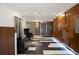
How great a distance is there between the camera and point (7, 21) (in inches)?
346

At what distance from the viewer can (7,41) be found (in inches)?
284

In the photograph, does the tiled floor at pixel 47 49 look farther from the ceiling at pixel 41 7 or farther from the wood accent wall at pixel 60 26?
the ceiling at pixel 41 7

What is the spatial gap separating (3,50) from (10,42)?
0.44 meters

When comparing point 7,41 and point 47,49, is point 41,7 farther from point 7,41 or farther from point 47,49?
point 7,41

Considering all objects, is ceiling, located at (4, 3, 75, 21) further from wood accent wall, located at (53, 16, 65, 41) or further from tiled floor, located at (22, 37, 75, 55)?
tiled floor, located at (22, 37, 75, 55)

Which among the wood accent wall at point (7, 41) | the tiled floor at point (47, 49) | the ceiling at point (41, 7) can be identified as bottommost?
the tiled floor at point (47, 49)

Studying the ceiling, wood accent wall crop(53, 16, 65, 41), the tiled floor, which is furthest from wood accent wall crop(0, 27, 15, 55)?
wood accent wall crop(53, 16, 65, 41)

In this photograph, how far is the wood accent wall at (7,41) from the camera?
280 inches

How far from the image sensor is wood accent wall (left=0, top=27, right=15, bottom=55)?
7.12 meters

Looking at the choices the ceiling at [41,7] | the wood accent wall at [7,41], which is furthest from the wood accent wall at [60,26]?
the wood accent wall at [7,41]

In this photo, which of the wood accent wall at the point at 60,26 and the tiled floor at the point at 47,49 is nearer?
the tiled floor at the point at 47,49

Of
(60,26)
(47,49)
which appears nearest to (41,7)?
(47,49)
